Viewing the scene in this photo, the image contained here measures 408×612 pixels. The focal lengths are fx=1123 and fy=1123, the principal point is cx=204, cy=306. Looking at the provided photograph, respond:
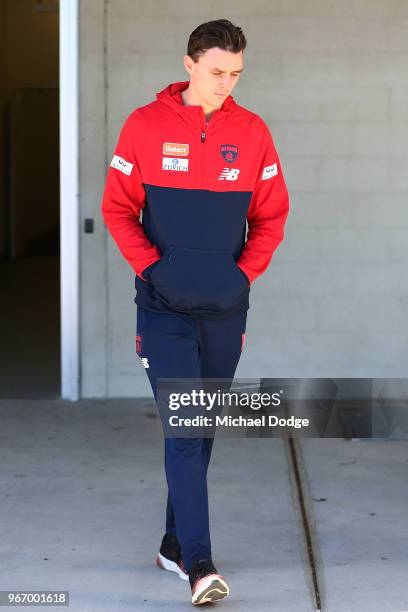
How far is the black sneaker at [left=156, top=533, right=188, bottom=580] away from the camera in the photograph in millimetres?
4117

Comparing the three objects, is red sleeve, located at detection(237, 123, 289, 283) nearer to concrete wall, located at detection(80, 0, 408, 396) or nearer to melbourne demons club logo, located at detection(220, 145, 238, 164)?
melbourne demons club logo, located at detection(220, 145, 238, 164)

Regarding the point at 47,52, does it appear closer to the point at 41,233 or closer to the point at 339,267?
the point at 41,233

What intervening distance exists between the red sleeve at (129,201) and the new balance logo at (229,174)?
28 cm

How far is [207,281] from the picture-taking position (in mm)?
3723

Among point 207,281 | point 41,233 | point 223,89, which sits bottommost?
point 41,233

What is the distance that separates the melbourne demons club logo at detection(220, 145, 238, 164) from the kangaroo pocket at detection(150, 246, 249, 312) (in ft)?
1.02

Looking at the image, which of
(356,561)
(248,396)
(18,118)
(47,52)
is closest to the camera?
(356,561)

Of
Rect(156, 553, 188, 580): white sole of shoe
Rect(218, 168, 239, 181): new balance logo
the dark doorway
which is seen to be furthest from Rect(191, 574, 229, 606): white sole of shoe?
the dark doorway

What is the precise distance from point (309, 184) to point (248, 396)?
1.37 m

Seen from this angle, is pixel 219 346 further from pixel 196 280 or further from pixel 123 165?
pixel 123 165

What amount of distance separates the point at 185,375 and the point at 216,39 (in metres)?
1.13

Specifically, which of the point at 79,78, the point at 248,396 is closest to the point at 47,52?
the point at 79,78

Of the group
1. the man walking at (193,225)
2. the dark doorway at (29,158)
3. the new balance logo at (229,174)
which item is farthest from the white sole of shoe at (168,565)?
the dark doorway at (29,158)

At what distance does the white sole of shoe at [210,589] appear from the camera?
145 inches
